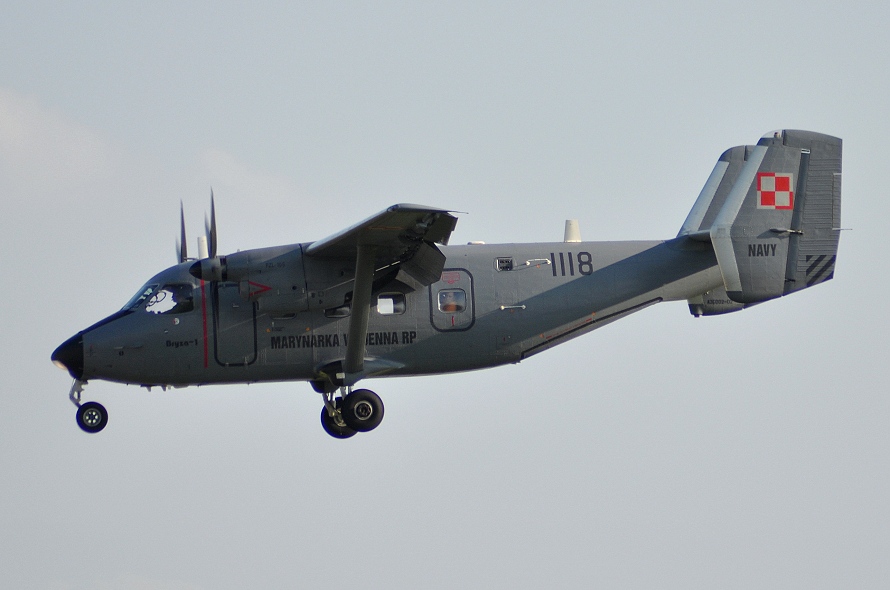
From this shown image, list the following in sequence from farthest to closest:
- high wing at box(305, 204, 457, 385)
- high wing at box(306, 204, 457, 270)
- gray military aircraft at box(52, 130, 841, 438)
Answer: gray military aircraft at box(52, 130, 841, 438) → high wing at box(305, 204, 457, 385) → high wing at box(306, 204, 457, 270)

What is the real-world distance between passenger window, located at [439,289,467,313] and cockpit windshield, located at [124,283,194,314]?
4223 millimetres

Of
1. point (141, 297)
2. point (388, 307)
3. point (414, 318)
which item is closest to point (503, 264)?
point (414, 318)

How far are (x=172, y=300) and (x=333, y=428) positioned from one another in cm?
361

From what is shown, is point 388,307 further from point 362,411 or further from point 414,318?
point 362,411

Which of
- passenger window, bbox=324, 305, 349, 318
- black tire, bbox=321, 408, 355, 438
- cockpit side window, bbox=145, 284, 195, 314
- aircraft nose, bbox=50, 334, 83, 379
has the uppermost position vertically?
cockpit side window, bbox=145, 284, 195, 314

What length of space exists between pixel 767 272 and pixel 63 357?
1223 cm

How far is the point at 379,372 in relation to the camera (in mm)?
21516

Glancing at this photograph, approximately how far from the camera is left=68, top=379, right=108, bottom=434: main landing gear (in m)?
21.2

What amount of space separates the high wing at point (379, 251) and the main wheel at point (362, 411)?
1.16 feet

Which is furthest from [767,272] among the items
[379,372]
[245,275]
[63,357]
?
[63,357]

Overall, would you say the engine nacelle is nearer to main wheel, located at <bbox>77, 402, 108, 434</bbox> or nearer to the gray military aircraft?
the gray military aircraft

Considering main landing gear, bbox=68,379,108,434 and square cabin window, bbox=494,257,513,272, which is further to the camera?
square cabin window, bbox=494,257,513,272

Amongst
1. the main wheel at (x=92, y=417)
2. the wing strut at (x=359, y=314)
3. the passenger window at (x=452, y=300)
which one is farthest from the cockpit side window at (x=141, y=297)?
the passenger window at (x=452, y=300)

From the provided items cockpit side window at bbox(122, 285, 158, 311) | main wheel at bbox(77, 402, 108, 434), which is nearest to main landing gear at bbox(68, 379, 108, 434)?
main wheel at bbox(77, 402, 108, 434)
